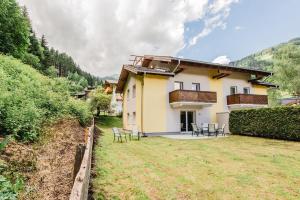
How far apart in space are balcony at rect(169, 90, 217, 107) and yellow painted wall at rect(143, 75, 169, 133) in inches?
34.0

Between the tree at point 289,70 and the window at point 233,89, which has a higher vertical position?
the tree at point 289,70

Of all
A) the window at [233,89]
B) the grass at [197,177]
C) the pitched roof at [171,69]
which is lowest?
the grass at [197,177]

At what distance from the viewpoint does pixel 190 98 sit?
17203 mm

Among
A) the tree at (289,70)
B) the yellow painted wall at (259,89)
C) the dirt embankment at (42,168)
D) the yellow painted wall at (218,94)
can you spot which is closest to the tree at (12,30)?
the dirt embankment at (42,168)

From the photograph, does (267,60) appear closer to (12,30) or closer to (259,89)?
(259,89)

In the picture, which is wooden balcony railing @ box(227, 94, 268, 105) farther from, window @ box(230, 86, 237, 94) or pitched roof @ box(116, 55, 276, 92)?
pitched roof @ box(116, 55, 276, 92)

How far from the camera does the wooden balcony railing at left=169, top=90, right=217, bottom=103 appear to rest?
55.2ft

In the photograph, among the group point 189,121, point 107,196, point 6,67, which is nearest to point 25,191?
point 107,196

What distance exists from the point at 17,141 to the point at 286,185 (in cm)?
662

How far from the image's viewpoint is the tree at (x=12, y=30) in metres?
20.1

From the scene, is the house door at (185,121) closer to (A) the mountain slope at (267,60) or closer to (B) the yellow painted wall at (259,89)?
(B) the yellow painted wall at (259,89)

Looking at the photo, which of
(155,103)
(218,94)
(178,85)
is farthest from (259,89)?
(155,103)

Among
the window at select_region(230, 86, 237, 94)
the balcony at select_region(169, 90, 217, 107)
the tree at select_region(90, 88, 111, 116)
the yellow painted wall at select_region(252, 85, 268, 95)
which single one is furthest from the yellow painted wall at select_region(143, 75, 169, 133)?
the tree at select_region(90, 88, 111, 116)

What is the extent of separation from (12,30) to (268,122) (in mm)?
25372
